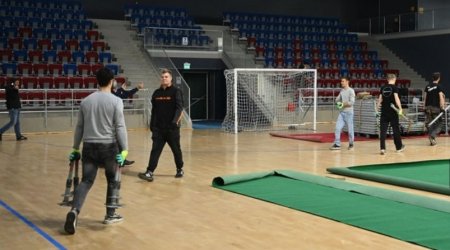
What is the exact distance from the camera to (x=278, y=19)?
2859 centimetres

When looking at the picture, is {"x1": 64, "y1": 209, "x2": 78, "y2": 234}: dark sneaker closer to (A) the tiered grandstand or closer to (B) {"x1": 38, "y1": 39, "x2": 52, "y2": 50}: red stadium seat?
(A) the tiered grandstand

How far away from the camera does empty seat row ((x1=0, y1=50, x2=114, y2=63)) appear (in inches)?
789

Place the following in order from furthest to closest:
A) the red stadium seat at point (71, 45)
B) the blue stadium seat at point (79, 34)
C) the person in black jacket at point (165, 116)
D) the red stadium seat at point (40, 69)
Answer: the blue stadium seat at point (79, 34)
the red stadium seat at point (71, 45)
the red stadium seat at point (40, 69)
the person in black jacket at point (165, 116)

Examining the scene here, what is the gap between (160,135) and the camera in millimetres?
8977

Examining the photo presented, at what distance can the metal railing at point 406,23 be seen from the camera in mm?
26719

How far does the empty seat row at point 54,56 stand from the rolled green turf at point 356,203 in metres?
13.9

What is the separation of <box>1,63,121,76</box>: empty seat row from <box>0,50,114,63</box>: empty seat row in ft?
1.82

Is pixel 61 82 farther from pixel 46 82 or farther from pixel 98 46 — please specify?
pixel 98 46

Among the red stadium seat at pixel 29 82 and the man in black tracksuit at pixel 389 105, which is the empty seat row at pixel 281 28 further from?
the man in black tracksuit at pixel 389 105

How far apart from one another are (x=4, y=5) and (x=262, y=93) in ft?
36.4

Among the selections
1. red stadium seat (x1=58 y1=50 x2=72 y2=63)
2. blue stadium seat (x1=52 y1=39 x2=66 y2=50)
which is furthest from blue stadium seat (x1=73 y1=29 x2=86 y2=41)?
red stadium seat (x1=58 y1=50 x2=72 y2=63)

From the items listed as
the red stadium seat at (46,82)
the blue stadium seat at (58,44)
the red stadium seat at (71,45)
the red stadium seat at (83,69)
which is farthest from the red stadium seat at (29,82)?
the red stadium seat at (71,45)

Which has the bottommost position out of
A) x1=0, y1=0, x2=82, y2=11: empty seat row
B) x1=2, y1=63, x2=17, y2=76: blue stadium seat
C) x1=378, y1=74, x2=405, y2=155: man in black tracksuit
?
x1=378, y1=74, x2=405, y2=155: man in black tracksuit

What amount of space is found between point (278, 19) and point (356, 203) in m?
22.6
